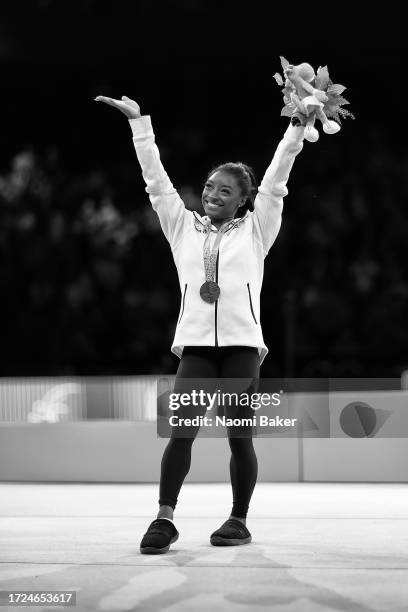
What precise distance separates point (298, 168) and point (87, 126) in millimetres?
2325

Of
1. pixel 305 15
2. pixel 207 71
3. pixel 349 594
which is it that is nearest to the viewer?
pixel 349 594

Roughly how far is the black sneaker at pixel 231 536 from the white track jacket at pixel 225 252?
1.56ft

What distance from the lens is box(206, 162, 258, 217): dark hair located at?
248 centimetres

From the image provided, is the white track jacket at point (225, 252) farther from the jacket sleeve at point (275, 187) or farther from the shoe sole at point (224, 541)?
the shoe sole at point (224, 541)

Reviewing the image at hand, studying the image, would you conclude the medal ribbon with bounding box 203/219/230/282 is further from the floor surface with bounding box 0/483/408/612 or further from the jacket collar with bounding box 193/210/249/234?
the floor surface with bounding box 0/483/408/612

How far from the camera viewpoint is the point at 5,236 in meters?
8.48

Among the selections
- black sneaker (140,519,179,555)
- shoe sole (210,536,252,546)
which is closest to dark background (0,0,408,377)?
shoe sole (210,536,252,546)

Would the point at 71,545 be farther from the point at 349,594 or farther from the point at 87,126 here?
the point at 87,126

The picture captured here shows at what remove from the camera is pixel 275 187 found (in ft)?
7.87

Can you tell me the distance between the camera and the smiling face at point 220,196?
244 centimetres

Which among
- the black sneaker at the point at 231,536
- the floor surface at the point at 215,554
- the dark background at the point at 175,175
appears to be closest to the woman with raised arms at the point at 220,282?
the black sneaker at the point at 231,536

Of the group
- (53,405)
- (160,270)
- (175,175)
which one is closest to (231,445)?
(53,405)

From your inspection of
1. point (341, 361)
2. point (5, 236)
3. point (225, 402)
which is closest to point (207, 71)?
point (5, 236)

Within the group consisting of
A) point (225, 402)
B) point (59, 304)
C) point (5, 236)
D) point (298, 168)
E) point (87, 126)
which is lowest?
point (225, 402)
